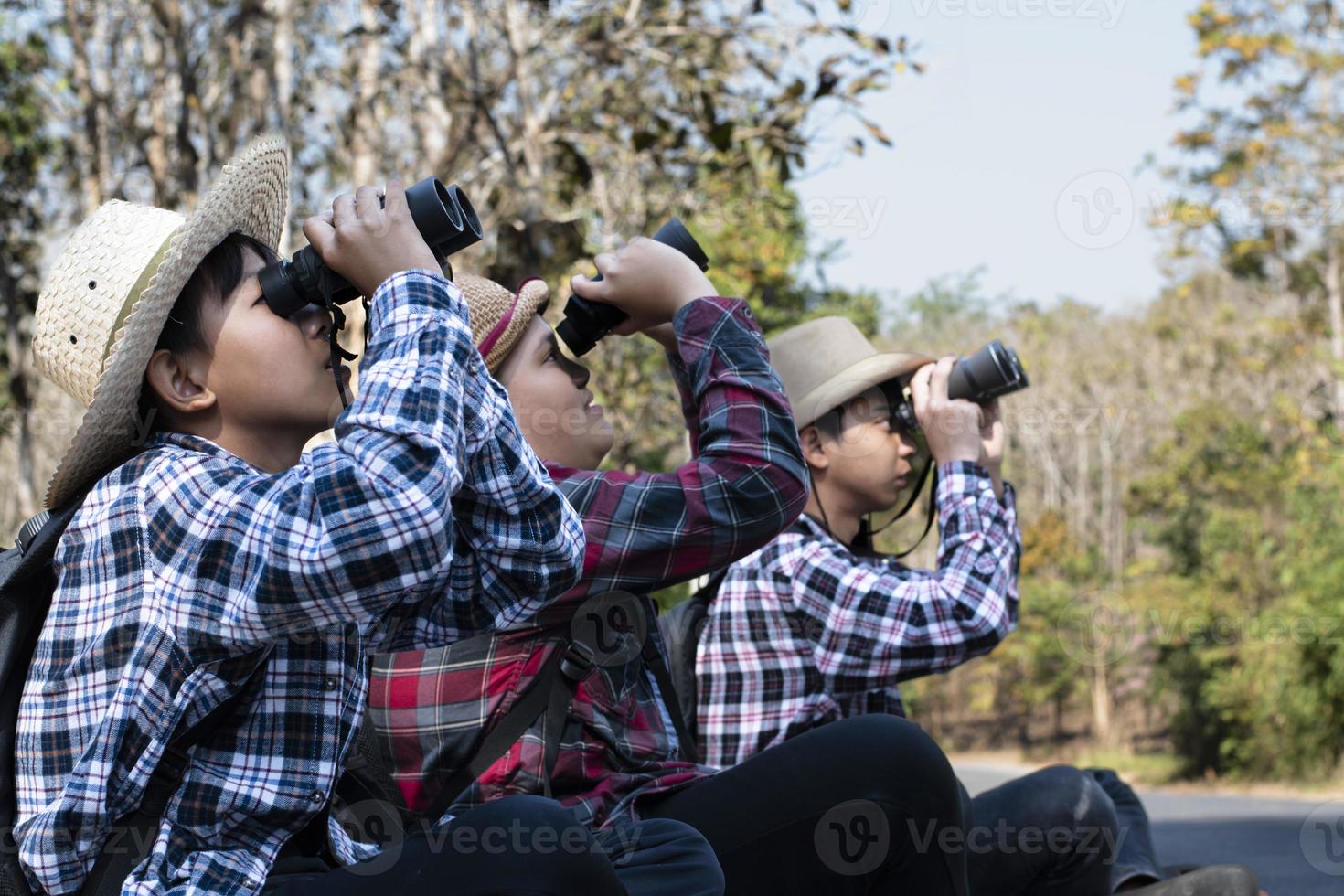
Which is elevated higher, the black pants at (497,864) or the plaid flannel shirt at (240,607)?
the plaid flannel shirt at (240,607)

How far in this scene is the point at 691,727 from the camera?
8.41ft

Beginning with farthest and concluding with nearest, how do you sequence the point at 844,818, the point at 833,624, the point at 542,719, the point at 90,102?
the point at 90,102 → the point at 833,624 → the point at 542,719 → the point at 844,818

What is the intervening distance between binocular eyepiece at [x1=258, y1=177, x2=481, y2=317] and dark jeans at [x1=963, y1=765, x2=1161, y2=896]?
1.39 metres

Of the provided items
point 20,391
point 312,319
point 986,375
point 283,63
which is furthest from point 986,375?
point 20,391

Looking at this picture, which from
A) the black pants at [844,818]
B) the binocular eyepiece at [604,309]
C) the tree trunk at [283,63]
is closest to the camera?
the black pants at [844,818]

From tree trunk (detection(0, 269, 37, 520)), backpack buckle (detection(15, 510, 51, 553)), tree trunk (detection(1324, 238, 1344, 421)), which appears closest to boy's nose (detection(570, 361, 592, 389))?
backpack buckle (detection(15, 510, 51, 553))

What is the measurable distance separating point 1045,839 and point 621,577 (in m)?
1.01

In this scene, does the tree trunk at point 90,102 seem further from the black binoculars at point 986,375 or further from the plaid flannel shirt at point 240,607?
the plaid flannel shirt at point 240,607

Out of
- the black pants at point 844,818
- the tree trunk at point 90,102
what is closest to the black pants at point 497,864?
the black pants at point 844,818

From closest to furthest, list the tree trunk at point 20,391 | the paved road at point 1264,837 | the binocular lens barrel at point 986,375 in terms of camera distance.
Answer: the binocular lens barrel at point 986,375
the paved road at point 1264,837
the tree trunk at point 20,391

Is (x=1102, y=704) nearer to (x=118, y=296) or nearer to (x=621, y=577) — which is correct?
(x=621, y=577)

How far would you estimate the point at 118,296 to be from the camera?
1706 millimetres

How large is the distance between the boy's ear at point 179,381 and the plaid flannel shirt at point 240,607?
8 centimetres

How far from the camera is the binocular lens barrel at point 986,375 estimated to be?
2.78m
